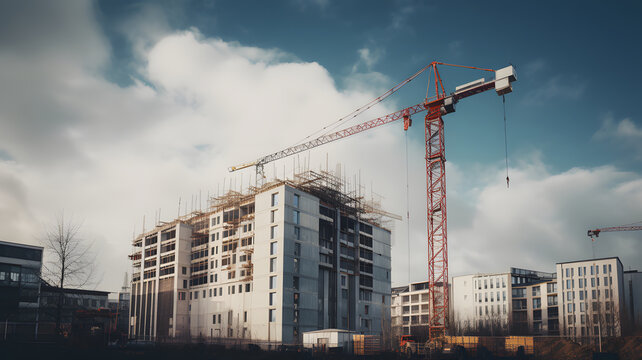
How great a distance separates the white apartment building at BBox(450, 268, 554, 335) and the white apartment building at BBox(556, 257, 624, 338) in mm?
11437

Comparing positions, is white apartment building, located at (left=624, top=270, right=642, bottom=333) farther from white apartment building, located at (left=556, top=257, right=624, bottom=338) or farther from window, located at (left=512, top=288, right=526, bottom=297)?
window, located at (left=512, top=288, right=526, bottom=297)

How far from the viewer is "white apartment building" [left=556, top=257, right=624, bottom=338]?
125 meters

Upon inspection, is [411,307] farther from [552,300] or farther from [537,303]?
[552,300]

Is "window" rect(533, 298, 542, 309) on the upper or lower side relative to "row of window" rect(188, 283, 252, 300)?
lower

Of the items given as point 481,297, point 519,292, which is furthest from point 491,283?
point 519,292

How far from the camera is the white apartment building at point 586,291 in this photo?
125250mm

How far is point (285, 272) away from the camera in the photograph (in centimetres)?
9469

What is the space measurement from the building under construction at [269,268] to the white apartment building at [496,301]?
4056 cm

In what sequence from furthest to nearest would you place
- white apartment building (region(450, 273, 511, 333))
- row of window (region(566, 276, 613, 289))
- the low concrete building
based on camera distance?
white apartment building (region(450, 273, 511, 333))
row of window (region(566, 276, 613, 289))
the low concrete building

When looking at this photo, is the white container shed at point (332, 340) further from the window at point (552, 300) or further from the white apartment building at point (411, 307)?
the white apartment building at point (411, 307)

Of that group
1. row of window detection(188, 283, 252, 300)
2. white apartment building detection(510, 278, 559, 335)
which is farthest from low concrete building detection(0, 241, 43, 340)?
white apartment building detection(510, 278, 559, 335)

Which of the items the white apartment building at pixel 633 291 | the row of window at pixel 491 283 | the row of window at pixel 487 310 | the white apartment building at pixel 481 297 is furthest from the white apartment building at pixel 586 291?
the row of window at pixel 491 283

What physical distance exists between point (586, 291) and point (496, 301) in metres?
29.9

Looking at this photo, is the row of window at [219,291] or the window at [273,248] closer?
the window at [273,248]
